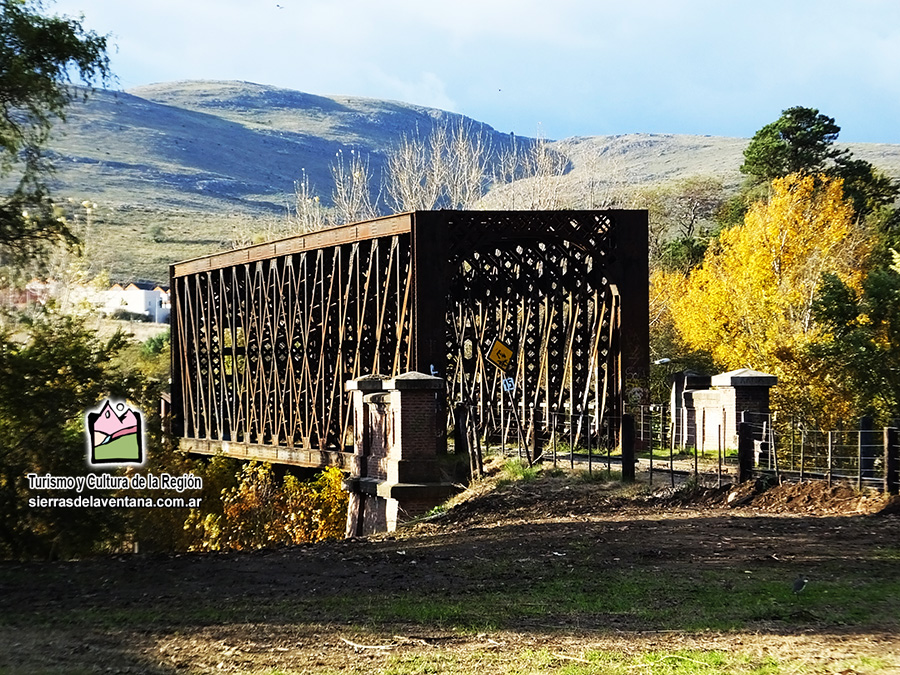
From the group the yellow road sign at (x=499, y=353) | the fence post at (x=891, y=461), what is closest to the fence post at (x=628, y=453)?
the fence post at (x=891, y=461)

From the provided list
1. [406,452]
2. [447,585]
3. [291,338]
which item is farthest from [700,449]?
[447,585]

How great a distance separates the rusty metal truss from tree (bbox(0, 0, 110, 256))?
8.02 m

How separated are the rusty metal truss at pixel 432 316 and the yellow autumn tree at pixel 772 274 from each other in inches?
517

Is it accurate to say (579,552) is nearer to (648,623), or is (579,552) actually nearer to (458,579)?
(458,579)

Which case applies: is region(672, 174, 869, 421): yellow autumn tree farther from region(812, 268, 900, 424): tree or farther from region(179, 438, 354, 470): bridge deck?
region(179, 438, 354, 470): bridge deck

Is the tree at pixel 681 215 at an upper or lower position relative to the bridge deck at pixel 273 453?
upper

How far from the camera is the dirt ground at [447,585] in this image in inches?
358

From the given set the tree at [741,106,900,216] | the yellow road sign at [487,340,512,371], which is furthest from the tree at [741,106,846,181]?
the yellow road sign at [487,340,512,371]

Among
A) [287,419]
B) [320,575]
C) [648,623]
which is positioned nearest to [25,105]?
[320,575]

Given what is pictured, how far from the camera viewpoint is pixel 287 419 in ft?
103

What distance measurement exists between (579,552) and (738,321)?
35.9m

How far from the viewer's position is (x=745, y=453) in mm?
18109

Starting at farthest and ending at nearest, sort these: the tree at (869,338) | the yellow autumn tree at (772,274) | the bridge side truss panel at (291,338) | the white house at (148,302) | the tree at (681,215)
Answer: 1. the white house at (148,302)
2. the tree at (681,215)
3. the yellow autumn tree at (772,274)
4. the tree at (869,338)
5. the bridge side truss panel at (291,338)

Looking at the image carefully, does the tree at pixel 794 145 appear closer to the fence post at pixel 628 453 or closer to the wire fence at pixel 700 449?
the wire fence at pixel 700 449
